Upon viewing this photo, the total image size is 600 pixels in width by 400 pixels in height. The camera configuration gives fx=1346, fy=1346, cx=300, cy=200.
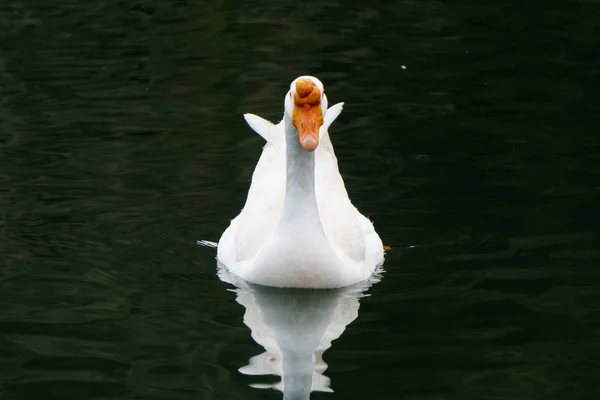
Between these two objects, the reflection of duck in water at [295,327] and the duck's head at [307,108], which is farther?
the duck's head at [307,108]

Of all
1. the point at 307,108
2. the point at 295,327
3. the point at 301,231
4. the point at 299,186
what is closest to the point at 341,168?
the point at 299,186

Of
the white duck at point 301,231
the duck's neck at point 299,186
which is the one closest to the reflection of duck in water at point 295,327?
the white duck at point 301,231

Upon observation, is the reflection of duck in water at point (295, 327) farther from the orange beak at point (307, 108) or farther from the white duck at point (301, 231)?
the orange beak at point (307, 108)

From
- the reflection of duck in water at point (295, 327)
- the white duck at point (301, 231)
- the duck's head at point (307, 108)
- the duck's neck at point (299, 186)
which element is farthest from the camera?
the duck's neck at point (299, 186)

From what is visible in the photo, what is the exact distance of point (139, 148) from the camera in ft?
42.1

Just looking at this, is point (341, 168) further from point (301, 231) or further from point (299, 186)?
point (301, 231)

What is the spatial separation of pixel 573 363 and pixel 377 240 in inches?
98.6

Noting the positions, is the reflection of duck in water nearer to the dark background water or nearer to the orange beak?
the dark background water

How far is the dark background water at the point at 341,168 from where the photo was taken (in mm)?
7738

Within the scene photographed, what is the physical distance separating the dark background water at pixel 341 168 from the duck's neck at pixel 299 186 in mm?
699

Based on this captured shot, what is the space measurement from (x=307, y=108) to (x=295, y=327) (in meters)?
1.42

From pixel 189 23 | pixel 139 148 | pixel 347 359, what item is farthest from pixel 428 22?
pixel 347 359

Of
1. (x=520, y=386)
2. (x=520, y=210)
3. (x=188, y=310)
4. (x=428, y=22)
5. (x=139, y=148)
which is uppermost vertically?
(x=428, y=22)

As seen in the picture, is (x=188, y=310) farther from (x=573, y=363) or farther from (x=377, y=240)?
(x=573, y=363)
